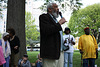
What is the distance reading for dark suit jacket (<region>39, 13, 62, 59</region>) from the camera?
296 centimetres

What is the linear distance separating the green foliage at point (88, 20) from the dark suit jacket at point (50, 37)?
44433 millimetres

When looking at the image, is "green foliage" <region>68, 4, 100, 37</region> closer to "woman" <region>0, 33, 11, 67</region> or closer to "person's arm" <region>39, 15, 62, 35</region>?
"woman" <region>0, 33, 11, 67</region>

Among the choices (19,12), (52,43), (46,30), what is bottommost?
(52,43)

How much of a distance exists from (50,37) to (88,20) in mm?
45013

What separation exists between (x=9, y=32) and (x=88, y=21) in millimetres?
42492

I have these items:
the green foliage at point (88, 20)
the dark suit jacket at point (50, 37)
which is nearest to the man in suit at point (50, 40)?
the dark suit jacket at point (50, 37)

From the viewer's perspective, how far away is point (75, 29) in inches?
1945

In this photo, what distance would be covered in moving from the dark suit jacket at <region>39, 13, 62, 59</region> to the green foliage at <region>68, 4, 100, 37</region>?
1749 inches

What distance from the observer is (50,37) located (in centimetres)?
304

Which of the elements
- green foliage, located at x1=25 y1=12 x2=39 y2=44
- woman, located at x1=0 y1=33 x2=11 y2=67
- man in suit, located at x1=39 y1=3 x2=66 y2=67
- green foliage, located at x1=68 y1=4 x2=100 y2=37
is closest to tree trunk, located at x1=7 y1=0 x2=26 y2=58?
woman, located at x1=0 y1=33 x2=11 y2=67

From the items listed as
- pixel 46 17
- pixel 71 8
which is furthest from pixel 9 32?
pixel 71 8

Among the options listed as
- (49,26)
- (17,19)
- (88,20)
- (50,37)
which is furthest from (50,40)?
(88,20)

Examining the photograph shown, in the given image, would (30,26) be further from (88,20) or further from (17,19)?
(17,19)

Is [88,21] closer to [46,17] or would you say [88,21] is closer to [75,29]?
[75,29]
